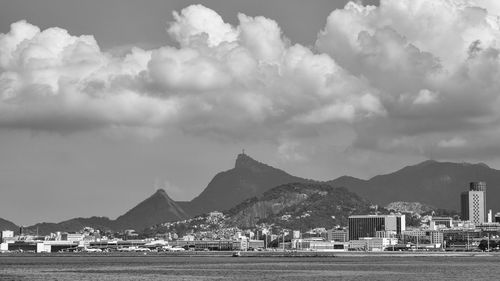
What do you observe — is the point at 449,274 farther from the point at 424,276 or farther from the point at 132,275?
the point at 132,275

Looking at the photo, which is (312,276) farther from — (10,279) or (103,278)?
(10,279)

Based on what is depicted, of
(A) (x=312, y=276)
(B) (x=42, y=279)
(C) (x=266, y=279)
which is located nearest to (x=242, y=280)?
(C) (x=266, y=279)

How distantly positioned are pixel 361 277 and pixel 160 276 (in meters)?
31.6

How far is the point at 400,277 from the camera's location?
14725 centimetres

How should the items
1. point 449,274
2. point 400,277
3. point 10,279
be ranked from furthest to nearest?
1. point 449,274
2. point 400,277
3. point 10,279

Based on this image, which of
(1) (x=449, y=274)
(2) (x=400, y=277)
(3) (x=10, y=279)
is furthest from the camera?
(1) (x=449, y=274)

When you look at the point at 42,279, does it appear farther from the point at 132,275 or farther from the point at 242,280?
the point at 242,280

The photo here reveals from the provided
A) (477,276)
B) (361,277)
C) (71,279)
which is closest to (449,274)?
(477,276)

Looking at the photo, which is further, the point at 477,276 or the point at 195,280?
the point at 477,276

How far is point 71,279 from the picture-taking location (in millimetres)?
142125

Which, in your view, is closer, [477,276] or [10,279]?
[10,279]

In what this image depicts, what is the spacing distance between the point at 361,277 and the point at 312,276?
7880 millimetres

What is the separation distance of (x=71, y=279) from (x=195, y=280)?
18467 millimetres

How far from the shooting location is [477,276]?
5989 inches
